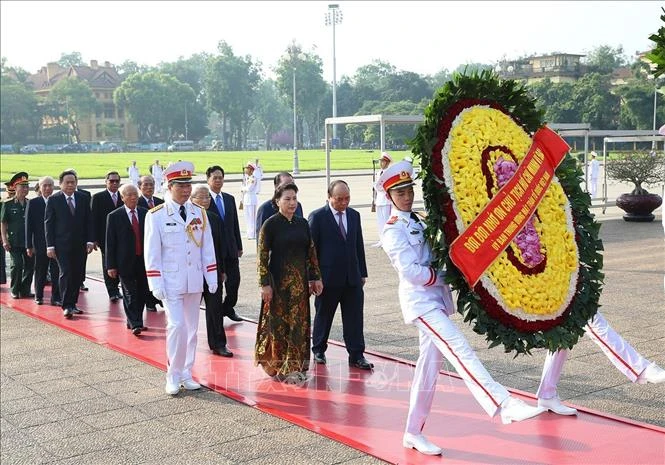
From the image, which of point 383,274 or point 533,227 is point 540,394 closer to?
point 533,227

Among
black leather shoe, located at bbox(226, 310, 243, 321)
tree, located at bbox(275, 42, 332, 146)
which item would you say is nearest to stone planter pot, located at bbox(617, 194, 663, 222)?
black leather shoe, located at bbox(226, 310, 243, 321)

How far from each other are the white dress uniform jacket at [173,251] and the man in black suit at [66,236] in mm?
4095

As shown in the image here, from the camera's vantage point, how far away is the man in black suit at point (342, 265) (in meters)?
7.66

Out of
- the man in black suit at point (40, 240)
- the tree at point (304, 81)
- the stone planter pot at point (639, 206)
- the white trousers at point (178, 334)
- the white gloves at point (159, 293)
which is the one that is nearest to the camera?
the white gloves at point (159, 293)

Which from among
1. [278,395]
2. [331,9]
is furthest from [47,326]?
[331,9]

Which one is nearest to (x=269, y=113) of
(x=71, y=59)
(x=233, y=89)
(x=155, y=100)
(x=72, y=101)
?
(x=233, y=89)

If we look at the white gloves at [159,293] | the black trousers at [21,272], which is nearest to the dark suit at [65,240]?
the black trousers at [21,272]

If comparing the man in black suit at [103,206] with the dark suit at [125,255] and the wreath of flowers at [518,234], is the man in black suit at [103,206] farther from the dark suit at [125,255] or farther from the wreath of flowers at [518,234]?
the wreath of flowers at [518,234]

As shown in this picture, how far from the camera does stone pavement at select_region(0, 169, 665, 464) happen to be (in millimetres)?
5742

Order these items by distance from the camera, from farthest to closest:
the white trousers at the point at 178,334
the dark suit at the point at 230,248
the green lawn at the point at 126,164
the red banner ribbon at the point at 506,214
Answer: the green lawn at the point at 126,164
the dark suit at the point at 230,248
the white trousers at the point at 178,334
the red banner ribbon at the point at 506,214

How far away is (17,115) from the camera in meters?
103

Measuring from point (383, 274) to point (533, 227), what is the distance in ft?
26.8

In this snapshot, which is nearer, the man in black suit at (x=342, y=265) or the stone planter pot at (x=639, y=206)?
the man in black suit at (x=342, y=265)

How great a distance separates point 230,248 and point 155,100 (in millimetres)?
99684
